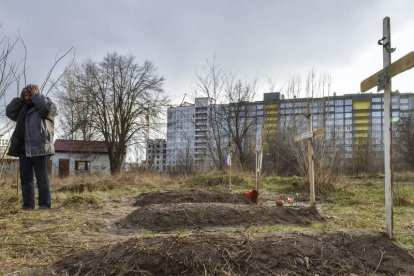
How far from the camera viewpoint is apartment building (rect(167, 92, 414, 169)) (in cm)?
2391

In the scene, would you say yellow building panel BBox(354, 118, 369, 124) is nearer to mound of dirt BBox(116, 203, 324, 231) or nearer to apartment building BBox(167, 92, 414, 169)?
apartment building BBox(167, 92, 414, 169)

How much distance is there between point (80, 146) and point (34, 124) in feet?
105

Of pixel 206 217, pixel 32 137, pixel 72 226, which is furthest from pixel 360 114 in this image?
pixel 72 226

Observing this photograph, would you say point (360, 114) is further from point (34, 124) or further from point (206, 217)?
point (34, 124)

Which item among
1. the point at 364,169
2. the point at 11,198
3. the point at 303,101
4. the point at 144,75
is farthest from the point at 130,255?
the point at 144,75

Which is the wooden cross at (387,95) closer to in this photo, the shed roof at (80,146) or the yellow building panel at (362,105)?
the shed roof at (80,146)

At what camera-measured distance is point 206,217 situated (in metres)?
5.32

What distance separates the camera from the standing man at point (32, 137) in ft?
19.1

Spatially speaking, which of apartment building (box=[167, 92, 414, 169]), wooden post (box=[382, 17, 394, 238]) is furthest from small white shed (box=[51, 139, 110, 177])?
wooden post (box=[382, 17, 394, 238])

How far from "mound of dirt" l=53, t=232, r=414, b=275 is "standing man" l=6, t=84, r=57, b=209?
325 cm

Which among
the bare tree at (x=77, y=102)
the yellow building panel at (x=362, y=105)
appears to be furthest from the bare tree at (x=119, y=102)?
the yellow building panel at (x=362, y=105)

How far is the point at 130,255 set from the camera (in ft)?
9.22

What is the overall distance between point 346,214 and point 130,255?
4.37 meters

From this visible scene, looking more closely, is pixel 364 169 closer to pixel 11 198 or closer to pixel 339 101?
pixel 339 101
